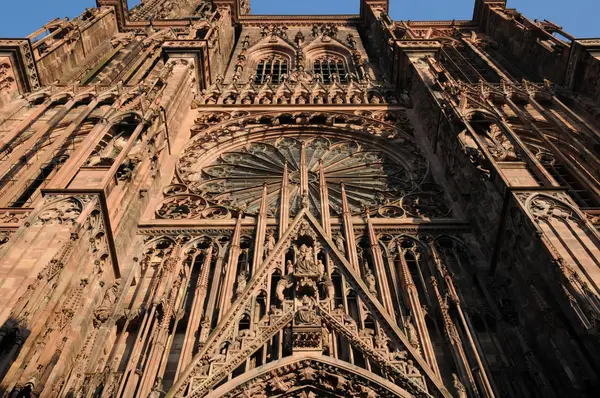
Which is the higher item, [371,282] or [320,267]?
[320,267]

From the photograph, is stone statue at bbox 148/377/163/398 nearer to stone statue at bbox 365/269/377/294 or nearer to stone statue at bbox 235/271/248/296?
stone statue at bbox 235/271/248/296

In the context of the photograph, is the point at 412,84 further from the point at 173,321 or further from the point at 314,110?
the point at 173,321

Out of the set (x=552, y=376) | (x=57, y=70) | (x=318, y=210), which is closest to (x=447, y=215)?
(x=318, y=210)

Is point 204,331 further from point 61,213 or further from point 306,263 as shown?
point 61,213

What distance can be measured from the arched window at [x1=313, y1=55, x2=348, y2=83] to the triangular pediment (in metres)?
15.6

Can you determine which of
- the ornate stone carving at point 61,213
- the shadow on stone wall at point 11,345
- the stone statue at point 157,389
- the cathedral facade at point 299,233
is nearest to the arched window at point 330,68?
the cathedral facade at point 299,233

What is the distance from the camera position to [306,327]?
9.09 m

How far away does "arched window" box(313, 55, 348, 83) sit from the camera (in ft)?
84.9

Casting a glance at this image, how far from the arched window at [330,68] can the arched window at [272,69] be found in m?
1.58

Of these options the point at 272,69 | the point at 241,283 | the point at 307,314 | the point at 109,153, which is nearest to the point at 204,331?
the point at 241,283

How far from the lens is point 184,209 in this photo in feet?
Answer: 47.0

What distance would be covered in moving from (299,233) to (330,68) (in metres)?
16.9

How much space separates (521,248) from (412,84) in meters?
10.7

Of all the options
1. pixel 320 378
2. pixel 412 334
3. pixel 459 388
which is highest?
pixel 412 334
